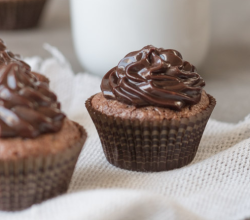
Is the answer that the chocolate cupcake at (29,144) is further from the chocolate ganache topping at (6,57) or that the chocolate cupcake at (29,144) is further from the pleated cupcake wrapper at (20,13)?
the pleated cupcake wrapper at (20,13)

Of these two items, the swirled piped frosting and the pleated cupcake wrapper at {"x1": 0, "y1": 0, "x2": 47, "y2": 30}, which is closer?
the swirled piped frosting

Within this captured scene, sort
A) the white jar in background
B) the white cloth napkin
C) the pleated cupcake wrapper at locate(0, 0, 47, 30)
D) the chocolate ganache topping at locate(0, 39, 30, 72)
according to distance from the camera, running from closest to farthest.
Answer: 1. the white cloth napkin
2. the chocolate ganache topping at locate(0, 39, 30, 72)
3. the white jar in background
4. the pleated cupcake wrapper at locate(0, 0, 47, 30)

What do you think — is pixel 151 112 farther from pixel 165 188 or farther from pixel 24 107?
pixel 24 107

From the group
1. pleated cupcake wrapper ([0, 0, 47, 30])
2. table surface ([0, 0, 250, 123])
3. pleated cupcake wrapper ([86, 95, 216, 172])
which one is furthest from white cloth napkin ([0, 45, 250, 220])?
pleated cupcake wrapper ([0, 0, 47, 30])

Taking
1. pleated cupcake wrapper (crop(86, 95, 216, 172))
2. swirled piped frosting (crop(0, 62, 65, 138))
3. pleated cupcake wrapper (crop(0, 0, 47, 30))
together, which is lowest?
pleated cupcake wrapper (crop(0, 0, 47, 30))

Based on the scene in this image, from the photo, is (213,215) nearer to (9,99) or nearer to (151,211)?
(151,211)

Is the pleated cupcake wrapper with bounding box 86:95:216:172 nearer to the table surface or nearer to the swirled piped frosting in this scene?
the swirled piped frosting

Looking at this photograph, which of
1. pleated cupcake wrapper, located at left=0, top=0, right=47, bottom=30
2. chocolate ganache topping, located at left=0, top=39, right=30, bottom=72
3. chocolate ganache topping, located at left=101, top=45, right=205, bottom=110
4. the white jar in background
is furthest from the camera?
pleated cupcake wrapper, located at left=0, top=0, right=47, bottom=30
